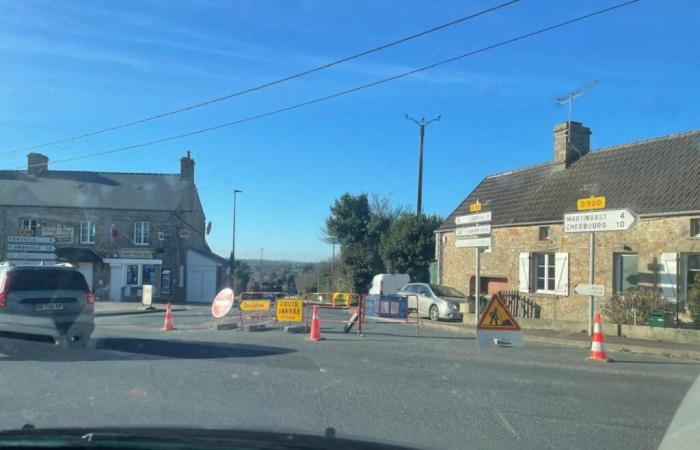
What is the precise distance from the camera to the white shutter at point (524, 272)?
2272 centimetres

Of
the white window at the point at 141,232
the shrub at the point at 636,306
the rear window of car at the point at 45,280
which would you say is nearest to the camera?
the rear window of car at the point at 45,280

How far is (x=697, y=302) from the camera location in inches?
639

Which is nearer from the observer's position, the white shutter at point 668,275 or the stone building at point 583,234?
the white shutter at point 668,275

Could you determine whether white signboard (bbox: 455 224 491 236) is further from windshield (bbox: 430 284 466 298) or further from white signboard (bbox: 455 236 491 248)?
windshield (bbox: 430 284 466 298)

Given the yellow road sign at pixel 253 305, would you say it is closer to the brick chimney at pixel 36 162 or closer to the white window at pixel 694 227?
the white window at pixel 694 227

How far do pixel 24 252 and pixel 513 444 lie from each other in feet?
88.3

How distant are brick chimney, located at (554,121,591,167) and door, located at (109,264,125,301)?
27896 millimetres

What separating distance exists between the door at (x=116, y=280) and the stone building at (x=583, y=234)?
873 inches

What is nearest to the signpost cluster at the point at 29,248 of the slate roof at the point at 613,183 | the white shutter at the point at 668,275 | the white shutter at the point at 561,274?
the slate roof at the point at 613,183

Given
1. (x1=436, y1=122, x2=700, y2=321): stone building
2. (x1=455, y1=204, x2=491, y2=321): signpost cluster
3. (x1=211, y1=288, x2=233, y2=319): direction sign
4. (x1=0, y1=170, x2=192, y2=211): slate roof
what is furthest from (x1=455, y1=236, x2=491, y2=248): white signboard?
(x1=0, y1=170, x2=192, y2=211): slate roof

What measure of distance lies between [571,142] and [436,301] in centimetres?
873

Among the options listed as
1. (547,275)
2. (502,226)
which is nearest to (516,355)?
(547,275)

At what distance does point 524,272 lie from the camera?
2286 cm

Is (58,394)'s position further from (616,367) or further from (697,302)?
(697,302)
